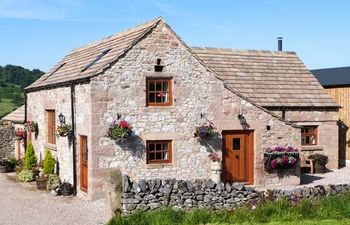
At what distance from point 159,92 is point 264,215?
6.58 metres

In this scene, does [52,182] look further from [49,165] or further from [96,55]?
[96,55]

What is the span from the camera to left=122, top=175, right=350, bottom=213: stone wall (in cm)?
1359

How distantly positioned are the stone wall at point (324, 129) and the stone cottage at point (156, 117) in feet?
15.0

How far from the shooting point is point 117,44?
19250 mm

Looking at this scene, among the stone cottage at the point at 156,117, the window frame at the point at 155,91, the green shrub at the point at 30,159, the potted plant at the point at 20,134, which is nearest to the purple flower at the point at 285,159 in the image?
the stone cottage at the point at 156,117

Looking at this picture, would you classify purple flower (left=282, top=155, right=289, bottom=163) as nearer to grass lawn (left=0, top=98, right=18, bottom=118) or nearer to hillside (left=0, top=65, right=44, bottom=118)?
grass lawn (left=0, top=98, right=18, bottom=118)

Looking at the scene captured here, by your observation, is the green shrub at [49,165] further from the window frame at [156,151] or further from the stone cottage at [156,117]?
the window frame at [156,151]

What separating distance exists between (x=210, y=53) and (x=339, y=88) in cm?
747

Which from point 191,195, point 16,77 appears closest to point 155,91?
point 191,195

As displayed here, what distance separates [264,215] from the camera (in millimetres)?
13023

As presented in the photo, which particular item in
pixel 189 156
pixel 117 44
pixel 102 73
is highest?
pixel 117 44

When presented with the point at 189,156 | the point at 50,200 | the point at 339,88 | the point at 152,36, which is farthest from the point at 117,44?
the point at 339,88

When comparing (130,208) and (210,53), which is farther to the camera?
(210,53)

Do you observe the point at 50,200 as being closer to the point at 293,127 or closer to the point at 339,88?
the point at 293,127
